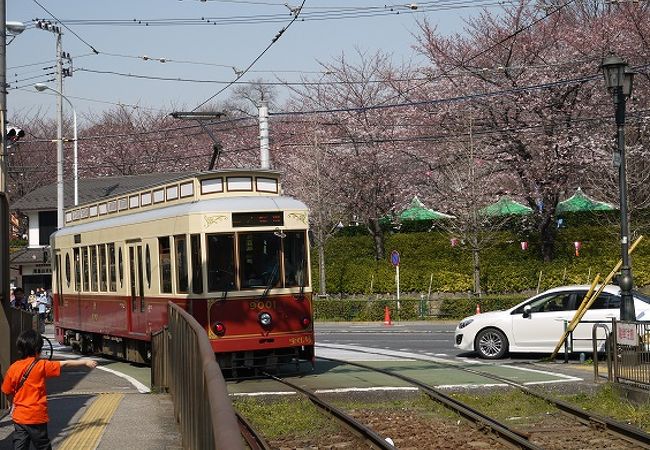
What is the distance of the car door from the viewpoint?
20906mm

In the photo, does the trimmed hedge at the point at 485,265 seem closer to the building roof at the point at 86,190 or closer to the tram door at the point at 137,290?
the building roof at the point at 86,190

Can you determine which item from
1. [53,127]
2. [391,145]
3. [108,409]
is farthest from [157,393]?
[53,127]

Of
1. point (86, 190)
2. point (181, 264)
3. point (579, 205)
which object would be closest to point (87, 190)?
point (86, 190)

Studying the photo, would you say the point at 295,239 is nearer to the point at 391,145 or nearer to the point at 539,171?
the point at 539,171

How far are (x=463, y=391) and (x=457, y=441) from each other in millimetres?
4327

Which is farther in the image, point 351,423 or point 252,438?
point 351,423

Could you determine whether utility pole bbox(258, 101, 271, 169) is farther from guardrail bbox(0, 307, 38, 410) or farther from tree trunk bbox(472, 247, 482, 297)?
tree trunk bbox(472, 247, 482, 297)

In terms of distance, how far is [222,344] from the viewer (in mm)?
16828

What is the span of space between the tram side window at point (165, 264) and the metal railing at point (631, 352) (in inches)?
286

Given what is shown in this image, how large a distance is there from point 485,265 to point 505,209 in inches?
151

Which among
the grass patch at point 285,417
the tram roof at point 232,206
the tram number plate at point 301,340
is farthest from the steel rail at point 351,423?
the tram roof at point 232,206

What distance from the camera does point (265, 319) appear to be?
17109 millimetres

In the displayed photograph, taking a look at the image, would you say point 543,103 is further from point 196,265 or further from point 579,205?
point 196,265

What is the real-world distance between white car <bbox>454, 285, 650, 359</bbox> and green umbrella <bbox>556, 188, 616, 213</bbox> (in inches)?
964
